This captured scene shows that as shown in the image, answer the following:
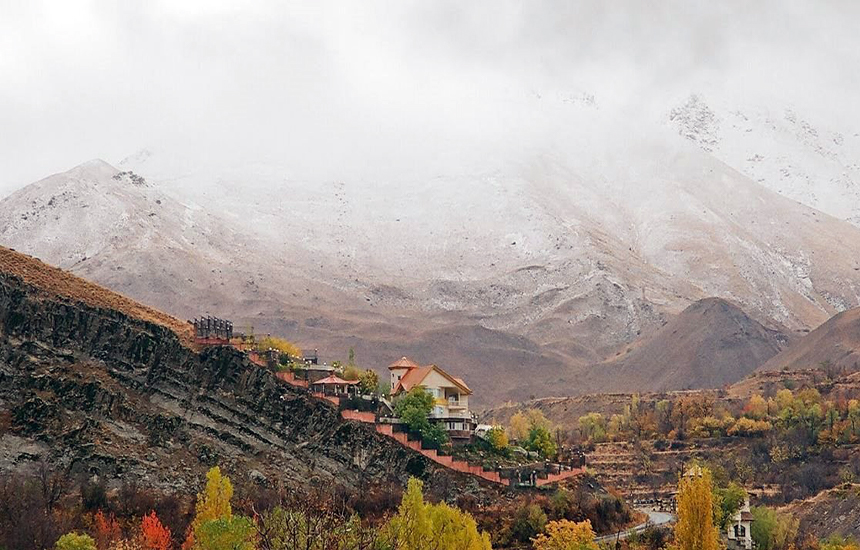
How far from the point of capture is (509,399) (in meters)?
172

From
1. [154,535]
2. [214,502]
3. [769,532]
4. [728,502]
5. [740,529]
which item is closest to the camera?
[154,535]

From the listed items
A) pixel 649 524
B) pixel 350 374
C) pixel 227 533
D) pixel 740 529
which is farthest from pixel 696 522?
pixel 227 533

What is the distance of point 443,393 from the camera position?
8144cm

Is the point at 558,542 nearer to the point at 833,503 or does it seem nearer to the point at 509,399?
the point at 833,503

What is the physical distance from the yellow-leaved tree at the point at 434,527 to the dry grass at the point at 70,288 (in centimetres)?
2641

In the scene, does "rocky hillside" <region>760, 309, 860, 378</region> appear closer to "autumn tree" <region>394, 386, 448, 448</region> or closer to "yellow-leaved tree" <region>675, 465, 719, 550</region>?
"autumn tree" <region>394, 386, 448, 448</region>

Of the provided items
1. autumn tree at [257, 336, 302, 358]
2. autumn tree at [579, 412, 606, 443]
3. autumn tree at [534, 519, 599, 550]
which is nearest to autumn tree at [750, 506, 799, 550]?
autumn tree at [534, 519, 599, 550]

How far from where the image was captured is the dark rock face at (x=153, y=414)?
63.8 m

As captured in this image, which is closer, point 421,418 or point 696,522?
point 696,522

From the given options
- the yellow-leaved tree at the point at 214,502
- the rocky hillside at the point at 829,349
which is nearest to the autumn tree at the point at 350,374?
the yellow-leaved tree at the point at 214,502

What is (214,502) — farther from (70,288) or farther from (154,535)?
(70,288)

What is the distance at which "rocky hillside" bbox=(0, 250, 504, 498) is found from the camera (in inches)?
2511

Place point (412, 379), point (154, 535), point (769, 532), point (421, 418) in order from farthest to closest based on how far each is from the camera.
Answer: point (412, 379) → point (769, 532) → point (421, 418) → point (154, 535)

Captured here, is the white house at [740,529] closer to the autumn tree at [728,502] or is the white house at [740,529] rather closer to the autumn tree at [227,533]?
the autumn tree at [728,502]
